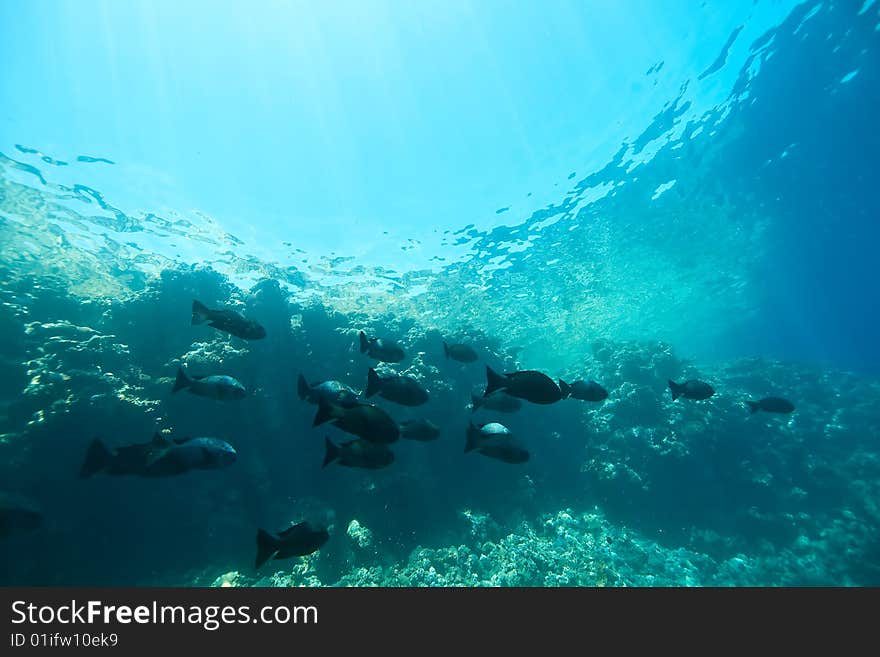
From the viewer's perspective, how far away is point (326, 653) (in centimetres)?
453

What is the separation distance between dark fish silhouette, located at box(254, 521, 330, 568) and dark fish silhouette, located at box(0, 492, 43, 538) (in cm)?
329

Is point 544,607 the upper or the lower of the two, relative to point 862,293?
lower

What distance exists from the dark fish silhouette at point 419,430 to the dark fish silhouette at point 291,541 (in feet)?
5.48

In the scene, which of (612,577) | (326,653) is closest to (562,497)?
(612,577)

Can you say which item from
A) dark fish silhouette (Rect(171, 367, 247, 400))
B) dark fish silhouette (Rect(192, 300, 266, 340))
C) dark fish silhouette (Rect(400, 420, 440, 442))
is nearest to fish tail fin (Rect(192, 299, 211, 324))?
dark fish silhouette (Rect(192, 300, 266, 340))

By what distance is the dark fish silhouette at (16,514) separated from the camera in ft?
13.9

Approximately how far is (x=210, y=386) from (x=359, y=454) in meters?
2.59

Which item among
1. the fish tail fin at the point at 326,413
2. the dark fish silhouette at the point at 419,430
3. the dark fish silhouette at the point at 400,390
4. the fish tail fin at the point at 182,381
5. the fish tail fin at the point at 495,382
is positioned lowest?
the fish tail fin at the point at 326,413

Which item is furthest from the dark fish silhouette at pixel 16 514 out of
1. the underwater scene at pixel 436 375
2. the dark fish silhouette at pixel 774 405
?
the dark fish silhouette at pixel 774 405

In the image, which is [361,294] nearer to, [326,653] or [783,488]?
[326,653]

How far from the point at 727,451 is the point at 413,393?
16494 millimetres

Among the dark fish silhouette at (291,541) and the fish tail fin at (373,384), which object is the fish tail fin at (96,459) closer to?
the dark fish silhouette at (291,541)

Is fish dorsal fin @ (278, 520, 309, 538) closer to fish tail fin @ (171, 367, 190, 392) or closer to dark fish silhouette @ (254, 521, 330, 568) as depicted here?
dark fish silhouette @ (254, 521, 330, 568)

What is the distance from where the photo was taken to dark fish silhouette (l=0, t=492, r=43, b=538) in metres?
4.24
